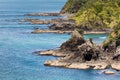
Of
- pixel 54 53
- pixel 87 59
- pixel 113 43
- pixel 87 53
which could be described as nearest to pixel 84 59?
pixel 87 59

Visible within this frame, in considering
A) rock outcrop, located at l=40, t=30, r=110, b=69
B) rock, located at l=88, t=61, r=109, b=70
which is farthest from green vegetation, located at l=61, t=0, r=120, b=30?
rock, located at l=88, t=61, r=109, b=70

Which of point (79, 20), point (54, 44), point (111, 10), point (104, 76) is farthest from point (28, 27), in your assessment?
point (104, 76)

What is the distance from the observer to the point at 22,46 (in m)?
130

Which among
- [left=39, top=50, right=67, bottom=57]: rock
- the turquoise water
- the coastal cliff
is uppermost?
the coastal cliff

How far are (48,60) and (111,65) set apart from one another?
15.2 m

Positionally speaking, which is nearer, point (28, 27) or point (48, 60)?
point (48, 60)

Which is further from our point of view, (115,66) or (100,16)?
(100,16)

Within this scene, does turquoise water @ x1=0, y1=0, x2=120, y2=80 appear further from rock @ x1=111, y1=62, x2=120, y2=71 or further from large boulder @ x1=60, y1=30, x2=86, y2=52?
large boulder @ x1=60, y1=30, x2=86, y2=52

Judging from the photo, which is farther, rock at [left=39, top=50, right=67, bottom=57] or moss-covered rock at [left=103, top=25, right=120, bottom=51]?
rock at [left=39, top=50, right=67, bottom=57]

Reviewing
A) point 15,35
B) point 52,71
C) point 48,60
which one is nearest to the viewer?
point 52,71

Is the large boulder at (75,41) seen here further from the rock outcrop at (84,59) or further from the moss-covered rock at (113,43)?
the moss-covered rock at (113,43)

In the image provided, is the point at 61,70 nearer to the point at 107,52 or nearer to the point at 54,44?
the point at 107,52

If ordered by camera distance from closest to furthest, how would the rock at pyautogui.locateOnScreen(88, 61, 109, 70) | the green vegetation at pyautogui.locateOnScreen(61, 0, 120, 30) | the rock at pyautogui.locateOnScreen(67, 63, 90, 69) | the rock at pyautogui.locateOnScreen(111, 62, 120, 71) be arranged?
the rock at pyautogui.locateOnScreen(111, 62, 120, 71)
the rock at pyautogui.locateOnScreen(88, 61, 109, 70)
the rock at pyautogui.locateOnScreen(67, 63, 90, 69)
the green vegetation at pyautogui.locateOnScreen(61, 0, 120, 30)

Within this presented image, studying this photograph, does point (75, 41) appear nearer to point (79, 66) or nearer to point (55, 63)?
point (55, 63)
